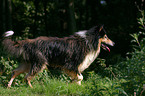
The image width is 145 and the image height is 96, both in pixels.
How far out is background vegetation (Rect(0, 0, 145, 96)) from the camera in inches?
164

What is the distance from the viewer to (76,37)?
630cm

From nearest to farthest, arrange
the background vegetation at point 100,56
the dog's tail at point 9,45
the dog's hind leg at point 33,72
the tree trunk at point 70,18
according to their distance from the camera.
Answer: the background vegetation at point 100,56 < the dog's hind leg at point 33,72 < the dog's tail at point 9,45 < the tree trunk at point 70,18

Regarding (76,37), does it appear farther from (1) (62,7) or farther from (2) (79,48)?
(1) (62,7)

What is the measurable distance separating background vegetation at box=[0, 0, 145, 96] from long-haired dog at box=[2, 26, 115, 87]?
0.39 metres

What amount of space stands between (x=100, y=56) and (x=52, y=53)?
383 centimetres

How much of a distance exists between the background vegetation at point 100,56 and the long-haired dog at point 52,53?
389mm

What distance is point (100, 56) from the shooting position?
9180 millimetres

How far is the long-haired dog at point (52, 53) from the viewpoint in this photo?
581 cm

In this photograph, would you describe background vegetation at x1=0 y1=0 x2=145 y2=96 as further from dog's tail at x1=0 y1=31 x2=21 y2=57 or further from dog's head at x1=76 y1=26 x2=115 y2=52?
dog's head at x1=76 y1=26 x2=115 y2=52

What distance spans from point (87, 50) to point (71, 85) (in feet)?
4.76

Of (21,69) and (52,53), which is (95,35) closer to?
(52,53)

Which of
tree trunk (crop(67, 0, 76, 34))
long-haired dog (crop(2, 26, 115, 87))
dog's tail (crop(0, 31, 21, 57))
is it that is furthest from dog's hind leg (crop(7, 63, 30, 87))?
tree trunk (crop(67, 0, 76, 34))

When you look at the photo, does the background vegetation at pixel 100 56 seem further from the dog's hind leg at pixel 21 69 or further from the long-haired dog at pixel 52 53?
the long-haired dog at pixel 52 53

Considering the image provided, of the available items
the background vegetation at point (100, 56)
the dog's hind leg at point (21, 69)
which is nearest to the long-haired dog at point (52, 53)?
the dog's hind leg at point (21, 69)
